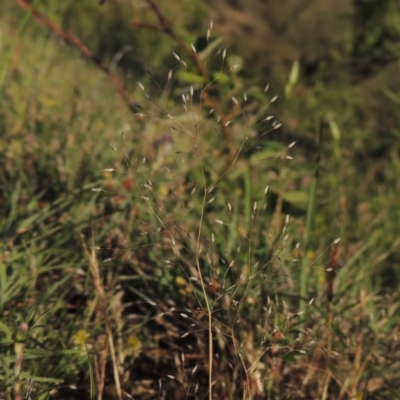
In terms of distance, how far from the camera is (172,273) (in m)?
1.61

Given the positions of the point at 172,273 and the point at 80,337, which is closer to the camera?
the point at 80,337

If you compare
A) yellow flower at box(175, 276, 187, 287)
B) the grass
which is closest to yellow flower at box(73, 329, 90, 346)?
the grass

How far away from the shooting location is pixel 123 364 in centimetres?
132

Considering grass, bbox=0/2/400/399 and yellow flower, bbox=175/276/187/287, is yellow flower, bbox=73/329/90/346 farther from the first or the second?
yellow flower, bbox=175/276/187/287

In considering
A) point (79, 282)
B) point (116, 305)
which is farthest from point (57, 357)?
point (79, 282)

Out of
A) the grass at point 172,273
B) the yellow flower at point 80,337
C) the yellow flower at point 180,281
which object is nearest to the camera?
the grass at point 172,273

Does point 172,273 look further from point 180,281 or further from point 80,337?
point 80,337

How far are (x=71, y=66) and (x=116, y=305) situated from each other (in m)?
2.34

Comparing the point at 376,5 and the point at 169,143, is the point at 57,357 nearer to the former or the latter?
the point at 169,143

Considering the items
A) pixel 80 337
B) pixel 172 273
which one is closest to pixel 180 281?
pixel 172 273

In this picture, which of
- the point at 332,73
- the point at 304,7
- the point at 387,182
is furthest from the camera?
the point at 304,7

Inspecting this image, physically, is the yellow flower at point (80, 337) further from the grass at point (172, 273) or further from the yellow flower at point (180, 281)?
the yellow flower at point (180, 281)

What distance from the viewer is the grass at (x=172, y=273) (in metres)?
1.12

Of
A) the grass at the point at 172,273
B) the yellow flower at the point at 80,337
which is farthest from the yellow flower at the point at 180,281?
the yellow flower at the point at 80,337
